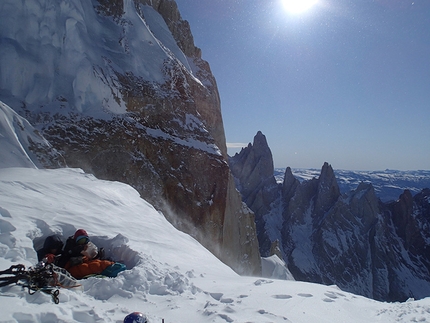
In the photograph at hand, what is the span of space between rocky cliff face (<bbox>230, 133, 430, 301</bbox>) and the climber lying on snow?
76721 mm

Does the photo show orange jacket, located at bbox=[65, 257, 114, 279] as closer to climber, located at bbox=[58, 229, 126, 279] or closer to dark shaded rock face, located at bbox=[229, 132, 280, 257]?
climber, located at bbox=[58, 229, 126, 279]

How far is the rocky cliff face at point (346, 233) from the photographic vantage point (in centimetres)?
7506

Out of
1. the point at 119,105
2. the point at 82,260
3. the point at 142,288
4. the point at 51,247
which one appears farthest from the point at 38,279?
the point at 119,105

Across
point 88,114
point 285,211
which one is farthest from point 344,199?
point 88,114

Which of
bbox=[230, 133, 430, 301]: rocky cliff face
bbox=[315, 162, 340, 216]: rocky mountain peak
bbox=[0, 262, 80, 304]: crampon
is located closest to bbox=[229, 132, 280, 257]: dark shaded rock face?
bbox=[230, 133, 430, 301]: rocky cliff face

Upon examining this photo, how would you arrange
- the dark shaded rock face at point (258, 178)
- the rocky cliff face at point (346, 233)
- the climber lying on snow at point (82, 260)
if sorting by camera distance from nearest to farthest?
1. the climber lying on snow at point (82, 260)
2. the rocky cliff face at point (346, 233)
3. the dark shaded rock face at point (258, 178)

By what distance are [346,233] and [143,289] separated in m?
89.3

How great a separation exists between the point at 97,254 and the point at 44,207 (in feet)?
5.59

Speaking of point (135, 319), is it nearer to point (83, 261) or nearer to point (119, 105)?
point (83, 261)

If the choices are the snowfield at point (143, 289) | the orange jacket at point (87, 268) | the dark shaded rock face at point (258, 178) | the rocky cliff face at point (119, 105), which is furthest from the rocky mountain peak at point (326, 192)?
the orange jacket at point (87, 268)

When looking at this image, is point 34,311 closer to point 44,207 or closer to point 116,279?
point 116,279

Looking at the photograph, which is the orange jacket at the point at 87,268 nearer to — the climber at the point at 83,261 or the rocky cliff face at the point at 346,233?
the climber at the point at 83,261

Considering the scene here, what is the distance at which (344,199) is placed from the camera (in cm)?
8888

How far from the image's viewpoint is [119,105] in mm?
20016
